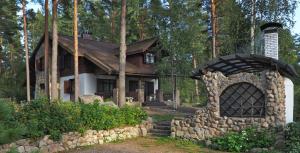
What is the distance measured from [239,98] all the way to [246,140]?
179cm

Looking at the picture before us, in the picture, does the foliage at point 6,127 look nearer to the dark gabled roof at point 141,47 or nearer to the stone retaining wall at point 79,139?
the stone retaining wall at point 79,139

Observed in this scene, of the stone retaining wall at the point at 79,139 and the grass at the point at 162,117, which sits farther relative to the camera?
the grass at the point at 162,117

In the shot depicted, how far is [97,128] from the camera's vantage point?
14.2 metres

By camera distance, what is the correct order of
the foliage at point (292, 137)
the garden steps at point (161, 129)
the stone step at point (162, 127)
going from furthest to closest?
the stone step at point (162, 127) < the garden steps at point (161, 129) < the foliage at point (292, 137)

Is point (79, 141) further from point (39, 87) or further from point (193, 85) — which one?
point (193, 85)

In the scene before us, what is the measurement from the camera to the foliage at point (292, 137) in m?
12.1

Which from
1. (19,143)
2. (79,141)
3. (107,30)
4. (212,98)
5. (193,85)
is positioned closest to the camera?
(19,143)

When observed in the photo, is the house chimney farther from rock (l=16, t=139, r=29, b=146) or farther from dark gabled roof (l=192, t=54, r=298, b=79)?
rock (l=16, t=139, r=29, b=146)

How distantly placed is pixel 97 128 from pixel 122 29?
584cm

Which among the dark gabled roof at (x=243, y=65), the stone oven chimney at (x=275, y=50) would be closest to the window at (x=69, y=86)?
the dark gabled roof at (x=243, y=65)

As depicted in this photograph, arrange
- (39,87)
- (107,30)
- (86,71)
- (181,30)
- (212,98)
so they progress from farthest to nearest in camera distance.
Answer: (107,30) < (39,87) < (86,71) < (181,30) < (212,98)

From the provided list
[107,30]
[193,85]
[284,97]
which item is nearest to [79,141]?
[284,97]

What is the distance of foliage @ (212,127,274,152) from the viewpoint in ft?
42.5

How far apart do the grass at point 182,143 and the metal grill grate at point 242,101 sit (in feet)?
5.67
